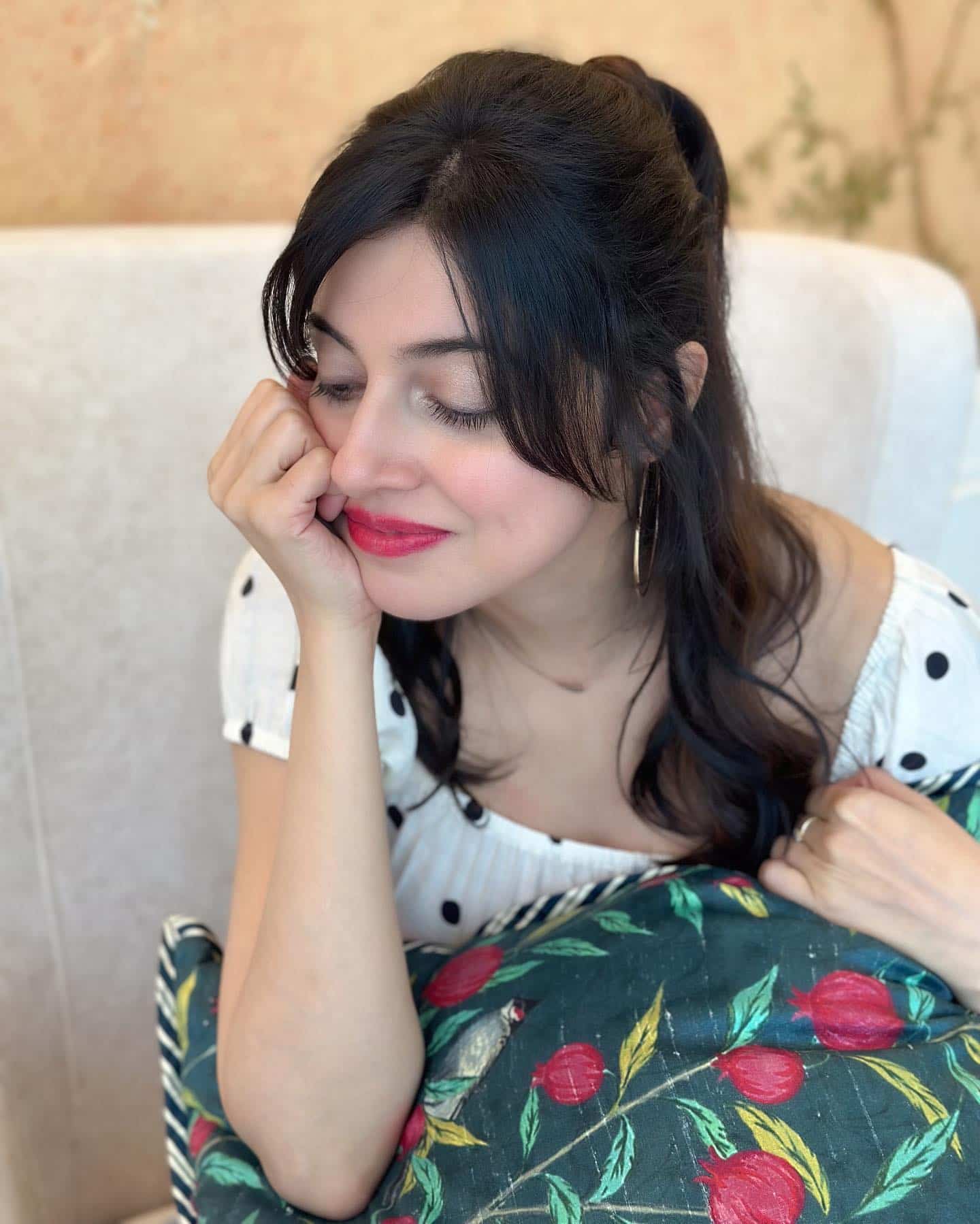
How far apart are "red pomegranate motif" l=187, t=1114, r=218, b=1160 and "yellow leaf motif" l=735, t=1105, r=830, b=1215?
0.42 meters

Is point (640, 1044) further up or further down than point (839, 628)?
further down

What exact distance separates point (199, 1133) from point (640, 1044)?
372mm

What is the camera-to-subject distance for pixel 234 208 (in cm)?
122

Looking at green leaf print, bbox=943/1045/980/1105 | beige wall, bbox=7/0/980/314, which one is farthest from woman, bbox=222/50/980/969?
beige wall, bbox=7/0/980/314

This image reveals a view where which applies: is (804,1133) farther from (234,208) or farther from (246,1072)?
(234,208)

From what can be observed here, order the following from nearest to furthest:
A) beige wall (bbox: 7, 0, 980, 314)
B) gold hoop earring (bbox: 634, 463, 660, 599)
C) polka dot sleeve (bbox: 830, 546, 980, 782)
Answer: gold hoop earring (bbox: 634, 463, 660, 599) < polka dot sleeve (bbox: 830, 546, 980, 782) < beige wall (bbox: 7, 0, 980, 314)

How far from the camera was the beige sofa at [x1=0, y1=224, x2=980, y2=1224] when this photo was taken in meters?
1.04

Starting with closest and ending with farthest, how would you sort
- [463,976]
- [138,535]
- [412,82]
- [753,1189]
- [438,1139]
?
[753,1189], [438,1139], [463,976], [138,535], [412,82]

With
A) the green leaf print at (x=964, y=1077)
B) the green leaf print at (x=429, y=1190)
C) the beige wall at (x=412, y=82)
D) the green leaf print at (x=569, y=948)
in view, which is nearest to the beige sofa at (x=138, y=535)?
the beige wall at (x=412, y=82)

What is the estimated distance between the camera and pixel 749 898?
0.83m

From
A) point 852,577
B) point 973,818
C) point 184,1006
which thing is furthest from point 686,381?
point 184,1006

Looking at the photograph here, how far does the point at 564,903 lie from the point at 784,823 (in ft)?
0.67

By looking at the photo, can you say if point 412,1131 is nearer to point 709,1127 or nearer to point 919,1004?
point 709,1127

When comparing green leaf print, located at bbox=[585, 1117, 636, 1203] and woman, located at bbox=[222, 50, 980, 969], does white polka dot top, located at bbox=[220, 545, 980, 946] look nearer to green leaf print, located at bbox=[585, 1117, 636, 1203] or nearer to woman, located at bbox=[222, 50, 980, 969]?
woman, located at bbox=[222, 50, 980, 969]
